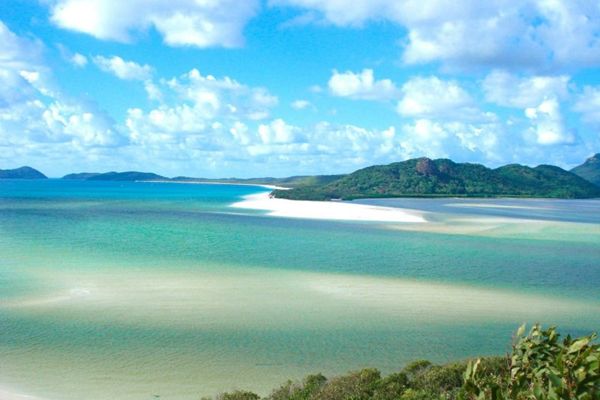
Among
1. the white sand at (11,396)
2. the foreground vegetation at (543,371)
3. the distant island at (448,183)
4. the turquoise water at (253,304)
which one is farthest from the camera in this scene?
the distant island at (448,183)

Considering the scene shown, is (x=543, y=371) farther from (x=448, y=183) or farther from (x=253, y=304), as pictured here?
(x=448, y=183)

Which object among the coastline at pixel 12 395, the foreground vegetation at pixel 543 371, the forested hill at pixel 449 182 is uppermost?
the forested hill at pixel 449 182

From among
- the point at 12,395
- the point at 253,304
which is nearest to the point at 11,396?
the point at 12,395

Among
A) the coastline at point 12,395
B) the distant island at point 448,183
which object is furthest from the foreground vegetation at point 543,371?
the distant island at point 448,183

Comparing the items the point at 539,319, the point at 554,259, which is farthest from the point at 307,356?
the point at 554,259

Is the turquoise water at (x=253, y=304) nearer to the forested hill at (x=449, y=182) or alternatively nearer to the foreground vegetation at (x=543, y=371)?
the foreground vegetation at (x=543, y=371)

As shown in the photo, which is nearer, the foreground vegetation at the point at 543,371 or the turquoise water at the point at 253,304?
the foreground vegetation at the point at 543,371

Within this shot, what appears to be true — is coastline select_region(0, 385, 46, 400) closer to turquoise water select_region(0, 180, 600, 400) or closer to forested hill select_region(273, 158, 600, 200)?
turquoise water select_region(0, 180, 600, 400)
